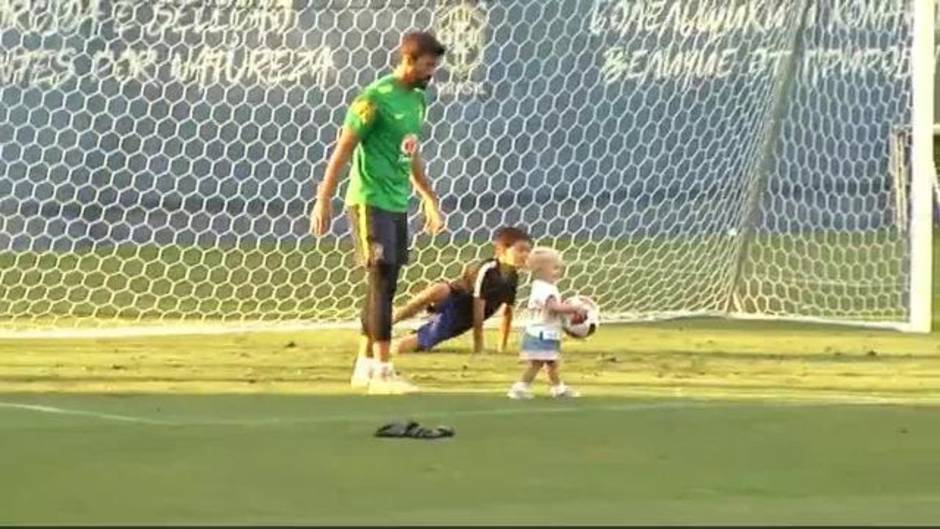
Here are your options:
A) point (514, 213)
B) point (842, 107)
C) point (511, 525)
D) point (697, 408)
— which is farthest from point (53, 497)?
point (514, 213)

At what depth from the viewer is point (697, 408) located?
11.5m

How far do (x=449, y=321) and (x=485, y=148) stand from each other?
592cm

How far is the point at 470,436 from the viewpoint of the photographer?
10117mm

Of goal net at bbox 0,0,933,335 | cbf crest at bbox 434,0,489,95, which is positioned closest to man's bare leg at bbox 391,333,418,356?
goal net at bbox 0,0,933,335

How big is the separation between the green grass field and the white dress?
0.22 m

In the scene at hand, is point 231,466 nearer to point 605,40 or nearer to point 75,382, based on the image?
point 75,382

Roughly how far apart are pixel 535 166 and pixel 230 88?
2.54 m

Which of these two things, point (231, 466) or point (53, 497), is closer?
point (53, 497)

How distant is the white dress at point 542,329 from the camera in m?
11.8

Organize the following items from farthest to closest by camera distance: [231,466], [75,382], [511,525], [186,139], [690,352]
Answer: [186,139], [690,352], [75,382], [231,466], [511,525]

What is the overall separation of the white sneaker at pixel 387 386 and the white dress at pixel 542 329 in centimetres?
60

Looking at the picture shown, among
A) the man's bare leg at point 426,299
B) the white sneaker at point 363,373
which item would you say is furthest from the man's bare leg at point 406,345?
the white sneaker at point 363,373

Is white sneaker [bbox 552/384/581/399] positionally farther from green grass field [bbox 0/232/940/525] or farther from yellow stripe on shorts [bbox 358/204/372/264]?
yellow stripe on shorts [bbox 358/204/372/264]

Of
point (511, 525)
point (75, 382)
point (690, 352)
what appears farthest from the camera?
point (690, 352)
